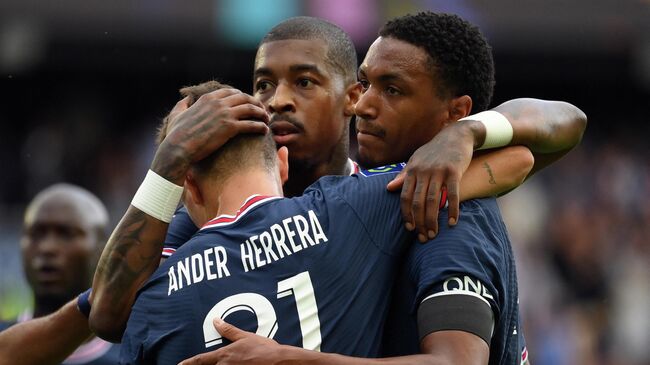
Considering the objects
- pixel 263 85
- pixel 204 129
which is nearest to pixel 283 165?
pixel 204 129

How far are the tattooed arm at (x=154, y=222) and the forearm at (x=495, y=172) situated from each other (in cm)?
78

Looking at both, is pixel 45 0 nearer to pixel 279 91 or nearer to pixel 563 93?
pixel 563 93

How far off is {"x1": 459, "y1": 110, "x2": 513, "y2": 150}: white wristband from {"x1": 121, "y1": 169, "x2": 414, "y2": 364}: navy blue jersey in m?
0.44

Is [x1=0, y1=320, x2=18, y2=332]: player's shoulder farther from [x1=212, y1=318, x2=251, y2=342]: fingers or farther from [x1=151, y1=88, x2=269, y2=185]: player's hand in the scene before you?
[x1=212, y1=318, x2=251, y2=342]: fingers

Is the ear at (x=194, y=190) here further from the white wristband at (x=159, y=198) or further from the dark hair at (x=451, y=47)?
the dark hair at (x=451, y=47)

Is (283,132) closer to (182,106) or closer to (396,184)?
(182,106)

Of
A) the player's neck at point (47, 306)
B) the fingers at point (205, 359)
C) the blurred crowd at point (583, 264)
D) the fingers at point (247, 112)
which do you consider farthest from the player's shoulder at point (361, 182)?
the blurred crowd at point (583, 264)

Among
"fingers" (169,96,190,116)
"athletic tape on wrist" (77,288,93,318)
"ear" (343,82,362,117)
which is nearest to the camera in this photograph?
"fingers" (169,96,190,116)

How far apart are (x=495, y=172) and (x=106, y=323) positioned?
1.53 meters

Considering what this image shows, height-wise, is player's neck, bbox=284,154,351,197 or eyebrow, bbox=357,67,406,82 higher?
eyebrow, bbox=357,67,406,82

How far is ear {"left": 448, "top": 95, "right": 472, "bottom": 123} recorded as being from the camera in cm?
445

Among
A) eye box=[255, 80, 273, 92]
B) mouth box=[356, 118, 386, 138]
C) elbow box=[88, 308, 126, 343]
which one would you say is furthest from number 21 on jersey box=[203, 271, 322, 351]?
eye box=[255, 80, 273, 92]

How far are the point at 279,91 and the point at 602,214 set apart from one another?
10391 mm

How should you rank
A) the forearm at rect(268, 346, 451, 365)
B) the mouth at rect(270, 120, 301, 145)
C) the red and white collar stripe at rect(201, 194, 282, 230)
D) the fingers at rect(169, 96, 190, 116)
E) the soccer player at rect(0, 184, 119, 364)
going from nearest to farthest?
the forearm at rect(268, 346, 451, 365) → the red and white collar stripe at rect(201, 194, 282, 230) → the fingers at rect(169, 96, 190, 116) → the mouth at rect(270, 120, 301, 145) → the soccer player at rect(0, 184, 119, 364)
